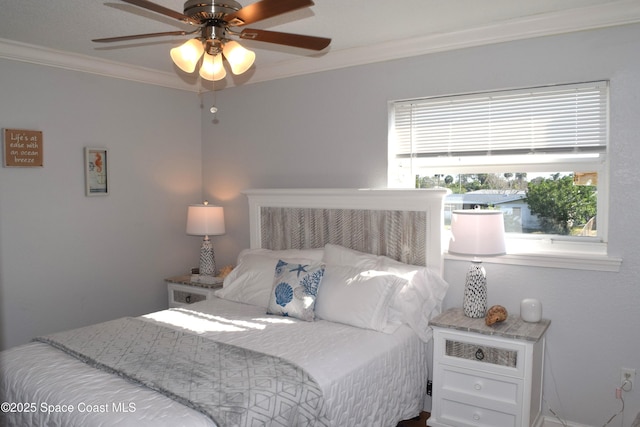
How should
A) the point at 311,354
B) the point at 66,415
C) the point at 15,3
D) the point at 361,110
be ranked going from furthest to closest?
the point at 361,110 → the point at 15,3 → the point at 311,354 → the point at 66,415

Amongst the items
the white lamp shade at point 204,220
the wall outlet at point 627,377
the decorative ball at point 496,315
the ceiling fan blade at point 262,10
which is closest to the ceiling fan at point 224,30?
the ceiling fan blade at point 262,10

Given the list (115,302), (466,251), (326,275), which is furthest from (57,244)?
(466,251)

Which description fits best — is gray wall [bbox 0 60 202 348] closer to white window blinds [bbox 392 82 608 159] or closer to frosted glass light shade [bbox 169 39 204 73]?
frosted glass light shade [bbox 169 39 204 73]

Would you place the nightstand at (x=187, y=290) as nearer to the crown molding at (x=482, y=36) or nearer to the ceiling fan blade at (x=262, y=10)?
the crown molding at (x=482, y=36)

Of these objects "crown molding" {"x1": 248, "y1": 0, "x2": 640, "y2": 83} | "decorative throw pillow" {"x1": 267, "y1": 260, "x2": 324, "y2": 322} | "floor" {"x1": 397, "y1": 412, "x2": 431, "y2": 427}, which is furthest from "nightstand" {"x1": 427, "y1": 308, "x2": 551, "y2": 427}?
"crown molding" {"x1": 248, "y1": 0, "x2": 640, "y2": 83}

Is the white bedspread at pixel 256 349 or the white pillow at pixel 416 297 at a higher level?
the white pillow at pixel 416 297

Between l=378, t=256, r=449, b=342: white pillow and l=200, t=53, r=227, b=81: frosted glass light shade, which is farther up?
l=200, t=53, r=227, b=81: frosted glass light shade

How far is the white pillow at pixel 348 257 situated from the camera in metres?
3.20

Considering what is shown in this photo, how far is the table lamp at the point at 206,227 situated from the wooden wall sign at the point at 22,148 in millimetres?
1162

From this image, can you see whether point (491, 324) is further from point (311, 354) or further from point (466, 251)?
point (311, 354)

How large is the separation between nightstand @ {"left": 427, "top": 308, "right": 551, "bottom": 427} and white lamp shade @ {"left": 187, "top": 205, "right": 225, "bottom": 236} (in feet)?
6.72

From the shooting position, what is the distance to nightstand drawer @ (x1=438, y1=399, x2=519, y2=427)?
2.56m

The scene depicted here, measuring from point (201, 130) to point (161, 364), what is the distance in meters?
2.75

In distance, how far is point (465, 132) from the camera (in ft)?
10.3
